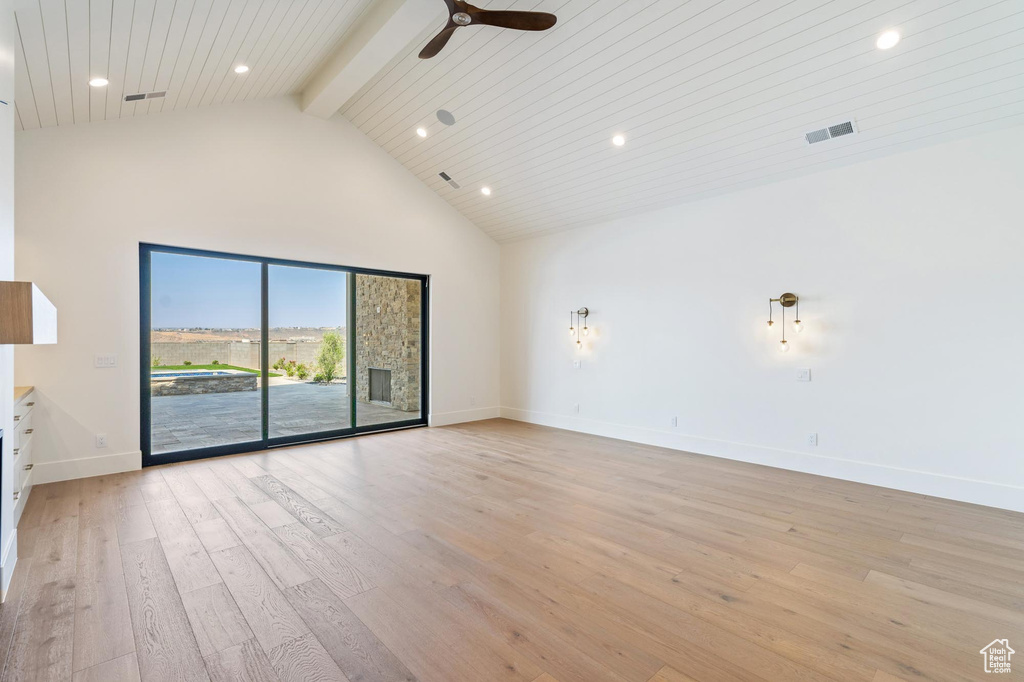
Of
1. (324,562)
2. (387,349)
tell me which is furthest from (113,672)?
(387,349)

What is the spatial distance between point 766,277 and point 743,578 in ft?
11.0

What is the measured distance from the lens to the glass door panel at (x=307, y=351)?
5656 millimetres

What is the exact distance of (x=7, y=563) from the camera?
97.0 inches

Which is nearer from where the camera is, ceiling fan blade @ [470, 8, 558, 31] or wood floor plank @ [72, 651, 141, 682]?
wood floor plank @ [72, 651, 141, 682]

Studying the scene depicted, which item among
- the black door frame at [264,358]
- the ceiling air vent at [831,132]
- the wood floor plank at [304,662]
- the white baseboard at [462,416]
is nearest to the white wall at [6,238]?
the wood floor plank at [304,662]

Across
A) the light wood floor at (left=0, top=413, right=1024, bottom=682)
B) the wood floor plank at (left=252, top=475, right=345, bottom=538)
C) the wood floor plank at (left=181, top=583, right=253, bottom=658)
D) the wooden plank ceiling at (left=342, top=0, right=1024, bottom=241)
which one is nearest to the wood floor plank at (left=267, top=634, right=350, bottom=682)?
the light wood floor at (left=0, top=413, right=1024, bottom=682)

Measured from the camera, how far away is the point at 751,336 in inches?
200

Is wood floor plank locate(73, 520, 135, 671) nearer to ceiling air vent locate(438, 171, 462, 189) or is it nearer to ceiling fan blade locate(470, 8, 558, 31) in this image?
ceiling fan blade locate(470, 8, 558, 31)

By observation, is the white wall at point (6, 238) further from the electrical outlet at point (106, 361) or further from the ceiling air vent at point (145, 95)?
the electrical outlet at point (106, 361)

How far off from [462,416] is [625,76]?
16.5 ft

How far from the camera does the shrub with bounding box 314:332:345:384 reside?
609 centimetres

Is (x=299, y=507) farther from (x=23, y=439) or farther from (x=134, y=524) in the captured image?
(x=23, y=439)

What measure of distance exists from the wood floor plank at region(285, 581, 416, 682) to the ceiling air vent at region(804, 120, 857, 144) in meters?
4.89

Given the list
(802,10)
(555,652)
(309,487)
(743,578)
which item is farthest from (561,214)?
(555,652)
